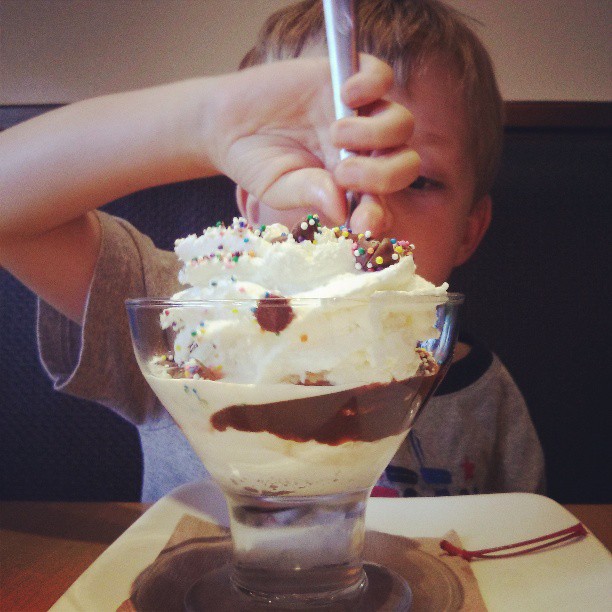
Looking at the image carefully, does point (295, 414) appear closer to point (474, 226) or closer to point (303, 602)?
point (303, 602)

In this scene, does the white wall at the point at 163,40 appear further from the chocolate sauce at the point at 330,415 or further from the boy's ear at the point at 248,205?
the chocolate sauce at the point at 330,415

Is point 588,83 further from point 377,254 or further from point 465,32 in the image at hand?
point 377,254

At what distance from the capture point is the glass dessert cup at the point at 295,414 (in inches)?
13.1

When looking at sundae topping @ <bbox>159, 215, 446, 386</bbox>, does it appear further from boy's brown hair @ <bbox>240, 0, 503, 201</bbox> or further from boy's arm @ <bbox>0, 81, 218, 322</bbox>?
boy's brown hair @ <bbox>240, 0, 503, 201</bbox>

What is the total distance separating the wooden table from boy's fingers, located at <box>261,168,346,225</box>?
36 cm

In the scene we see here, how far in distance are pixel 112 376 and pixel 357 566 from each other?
0.47 m

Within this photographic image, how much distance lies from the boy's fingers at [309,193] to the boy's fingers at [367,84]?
0.27 feet

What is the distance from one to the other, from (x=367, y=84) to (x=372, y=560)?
0.41 meters

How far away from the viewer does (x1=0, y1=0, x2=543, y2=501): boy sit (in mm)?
619

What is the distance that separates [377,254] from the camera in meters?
0.37

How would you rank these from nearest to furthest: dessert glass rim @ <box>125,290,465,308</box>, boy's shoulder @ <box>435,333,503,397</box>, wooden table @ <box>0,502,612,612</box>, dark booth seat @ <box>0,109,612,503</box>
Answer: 1. dessert glass rim @ <box>125,290,465,308</box>
2. wooden table @ <box>0,502,612,612</box>
3. boy's shoulder @ <box>435,333,503,397</box>
4. dark booth seat @ <box>0,109,612,503</box>

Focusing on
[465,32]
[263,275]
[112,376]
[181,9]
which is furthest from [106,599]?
[181,9]

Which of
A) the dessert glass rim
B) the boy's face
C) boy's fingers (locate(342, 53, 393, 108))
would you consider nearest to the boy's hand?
boy's fingers (locate(342, 53, 393, 108))

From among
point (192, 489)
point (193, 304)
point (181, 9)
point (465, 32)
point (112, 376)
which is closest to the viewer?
point (193, 304)
